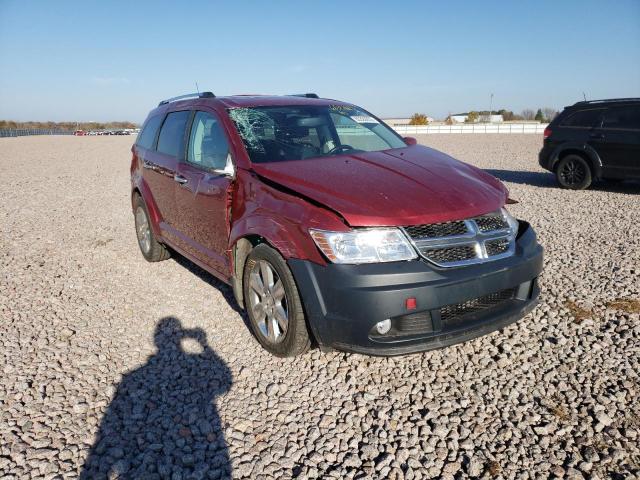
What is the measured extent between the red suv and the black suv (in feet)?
22.3

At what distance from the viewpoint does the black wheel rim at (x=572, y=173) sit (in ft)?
32.5

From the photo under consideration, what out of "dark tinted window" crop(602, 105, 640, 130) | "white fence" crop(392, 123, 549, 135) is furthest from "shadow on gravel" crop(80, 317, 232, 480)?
"white fence" crop(392, 123, 549, 135)

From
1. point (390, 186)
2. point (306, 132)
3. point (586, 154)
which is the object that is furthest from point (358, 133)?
point (586, 154)

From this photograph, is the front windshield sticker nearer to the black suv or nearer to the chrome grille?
the chrome grille

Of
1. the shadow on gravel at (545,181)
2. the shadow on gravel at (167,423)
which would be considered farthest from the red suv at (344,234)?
the shadow on gravel at (545,181)

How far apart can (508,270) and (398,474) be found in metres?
1.38

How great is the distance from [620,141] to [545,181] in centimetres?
260

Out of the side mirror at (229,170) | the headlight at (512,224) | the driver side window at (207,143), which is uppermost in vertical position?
the driver side window at (207,143)

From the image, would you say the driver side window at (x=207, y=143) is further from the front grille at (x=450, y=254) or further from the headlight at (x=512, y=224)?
the headlight at (x=512, y=224)

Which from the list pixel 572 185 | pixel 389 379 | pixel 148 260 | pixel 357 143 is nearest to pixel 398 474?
pixel 389 379

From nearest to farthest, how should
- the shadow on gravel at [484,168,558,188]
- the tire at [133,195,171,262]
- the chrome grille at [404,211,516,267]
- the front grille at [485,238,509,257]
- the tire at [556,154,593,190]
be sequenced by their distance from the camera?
1. the chrome grille at [404,211,516,267]
2. the front grille at [485,238,509,257]
3. the tire at [133,195,171,262]
4. the tire at [556,154,593,190]
5. the shadow on gravel at [484,168,558,188]

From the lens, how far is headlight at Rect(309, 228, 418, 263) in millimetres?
2797

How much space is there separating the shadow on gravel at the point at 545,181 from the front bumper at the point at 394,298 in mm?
8530

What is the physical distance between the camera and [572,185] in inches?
398
